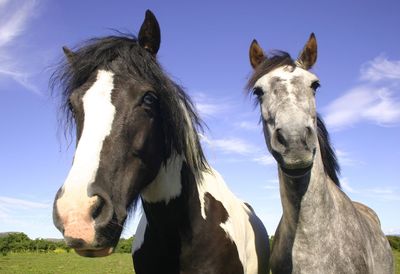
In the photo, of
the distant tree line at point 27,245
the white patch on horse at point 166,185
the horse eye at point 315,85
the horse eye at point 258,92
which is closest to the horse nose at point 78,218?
the white patch on horse at point 166,185

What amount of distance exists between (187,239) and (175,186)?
48 cm

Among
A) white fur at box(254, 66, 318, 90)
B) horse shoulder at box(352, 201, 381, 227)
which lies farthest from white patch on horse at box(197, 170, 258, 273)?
horse shoulder at box(352, 201, 381, 227)

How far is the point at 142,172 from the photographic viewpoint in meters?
2.87

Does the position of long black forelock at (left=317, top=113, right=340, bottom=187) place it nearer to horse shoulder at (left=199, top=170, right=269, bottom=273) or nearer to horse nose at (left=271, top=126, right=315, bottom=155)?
horse shoulder at (left=199, top=170, right=269, bottom=273)

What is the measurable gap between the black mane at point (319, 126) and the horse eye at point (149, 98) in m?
1.47

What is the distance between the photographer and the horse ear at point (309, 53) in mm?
4285

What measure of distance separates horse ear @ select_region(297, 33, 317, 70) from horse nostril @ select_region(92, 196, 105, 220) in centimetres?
286

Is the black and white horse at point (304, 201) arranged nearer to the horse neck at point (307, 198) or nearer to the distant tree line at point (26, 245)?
Result: the horse neck at point (307, 198)

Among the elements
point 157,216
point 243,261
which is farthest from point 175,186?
point 243,261

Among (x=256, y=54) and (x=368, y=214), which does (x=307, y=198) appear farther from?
(x=368, y=214)

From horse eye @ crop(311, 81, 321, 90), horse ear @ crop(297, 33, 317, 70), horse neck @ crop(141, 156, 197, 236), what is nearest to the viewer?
horse neck @ crop(141, 156, 197, 236)

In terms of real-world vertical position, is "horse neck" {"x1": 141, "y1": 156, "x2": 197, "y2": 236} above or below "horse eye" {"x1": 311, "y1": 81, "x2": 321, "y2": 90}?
below

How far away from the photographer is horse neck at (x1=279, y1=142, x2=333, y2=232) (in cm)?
372

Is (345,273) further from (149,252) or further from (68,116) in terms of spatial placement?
(68,116)
